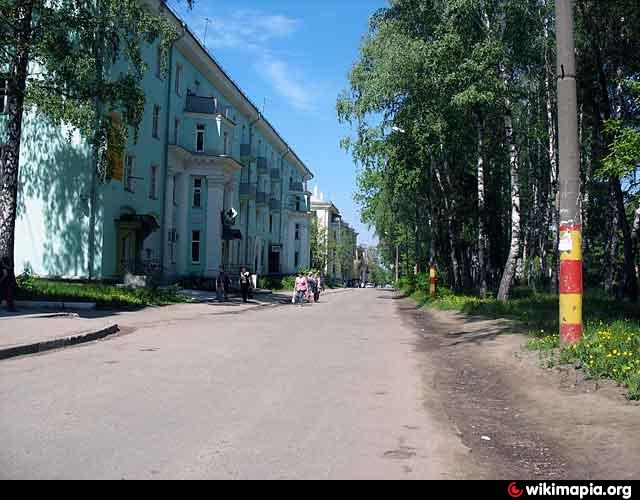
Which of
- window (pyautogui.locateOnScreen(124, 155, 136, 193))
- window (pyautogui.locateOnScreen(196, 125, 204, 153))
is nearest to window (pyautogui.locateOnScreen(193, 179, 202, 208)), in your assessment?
window (pyautogui.locateOnScreen(196, 125, 204, 153))

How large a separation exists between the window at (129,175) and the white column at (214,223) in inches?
369

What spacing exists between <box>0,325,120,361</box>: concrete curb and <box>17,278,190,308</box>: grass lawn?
8155 millimetres

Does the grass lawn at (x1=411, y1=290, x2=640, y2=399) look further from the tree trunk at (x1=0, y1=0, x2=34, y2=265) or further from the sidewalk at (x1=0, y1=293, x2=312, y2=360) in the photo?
the tree trunk at (x1=0, y1=0, x2=34, y2=265)

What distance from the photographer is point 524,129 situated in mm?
31578

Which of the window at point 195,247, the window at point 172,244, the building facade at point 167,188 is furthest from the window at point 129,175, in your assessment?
the window at point 195,247

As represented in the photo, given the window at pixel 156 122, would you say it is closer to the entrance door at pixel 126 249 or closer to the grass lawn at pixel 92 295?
the entrance door at pixel 126 249

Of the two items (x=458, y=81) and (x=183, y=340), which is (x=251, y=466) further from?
(x=458, y=81)

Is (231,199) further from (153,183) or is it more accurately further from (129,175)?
(129,175)

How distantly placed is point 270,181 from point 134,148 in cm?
3138

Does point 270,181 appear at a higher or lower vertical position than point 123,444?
higher

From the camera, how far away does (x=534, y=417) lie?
733cm

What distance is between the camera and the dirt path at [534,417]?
17.7 feet

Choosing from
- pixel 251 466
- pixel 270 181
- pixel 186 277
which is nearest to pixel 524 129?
pixel 186 277

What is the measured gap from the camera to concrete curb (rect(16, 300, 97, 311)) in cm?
2019
